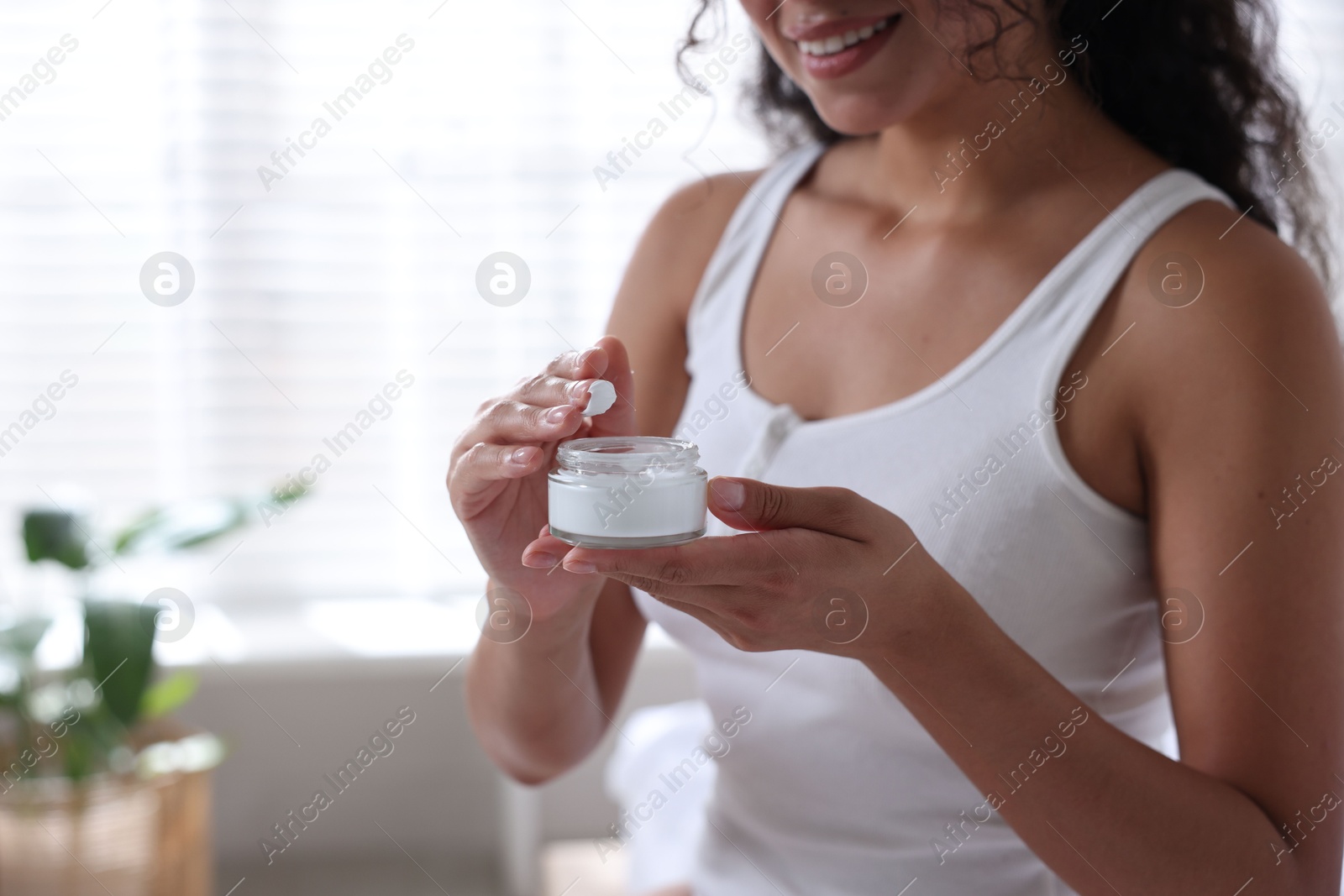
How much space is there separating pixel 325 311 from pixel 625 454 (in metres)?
1.35

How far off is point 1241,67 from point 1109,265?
299 millimetres

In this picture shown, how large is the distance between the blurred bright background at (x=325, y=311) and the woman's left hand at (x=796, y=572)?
1.23 m

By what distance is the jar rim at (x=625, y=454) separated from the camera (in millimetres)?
719

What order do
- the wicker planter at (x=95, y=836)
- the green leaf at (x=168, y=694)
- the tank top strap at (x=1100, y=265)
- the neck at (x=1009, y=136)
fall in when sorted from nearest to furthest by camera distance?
1. the tank top strap at (x=1100, y=265)
2. the neck at (x=1009, y=136)
3. the wicker planter at (x=95, y=836)
4. the green leaf at (x=168, y=694)

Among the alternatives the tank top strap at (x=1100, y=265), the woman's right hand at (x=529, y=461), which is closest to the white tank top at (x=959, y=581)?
the tank top strap at (x=1100, y=265)

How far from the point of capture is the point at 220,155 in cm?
185

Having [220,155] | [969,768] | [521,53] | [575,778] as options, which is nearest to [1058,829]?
[969,768]

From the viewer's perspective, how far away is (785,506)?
2.18ft

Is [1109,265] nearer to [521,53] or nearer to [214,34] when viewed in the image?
[521,53]

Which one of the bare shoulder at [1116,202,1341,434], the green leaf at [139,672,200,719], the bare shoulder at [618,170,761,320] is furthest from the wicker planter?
the bare shoulder at [1116,202,1341,434]

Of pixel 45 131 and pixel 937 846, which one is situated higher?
pixel 937 846

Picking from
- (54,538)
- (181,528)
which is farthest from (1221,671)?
(54,538)

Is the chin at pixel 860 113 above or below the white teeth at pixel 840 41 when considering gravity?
below

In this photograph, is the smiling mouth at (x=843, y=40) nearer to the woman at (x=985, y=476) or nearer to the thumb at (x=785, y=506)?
the woman at (x=985, y=476)
